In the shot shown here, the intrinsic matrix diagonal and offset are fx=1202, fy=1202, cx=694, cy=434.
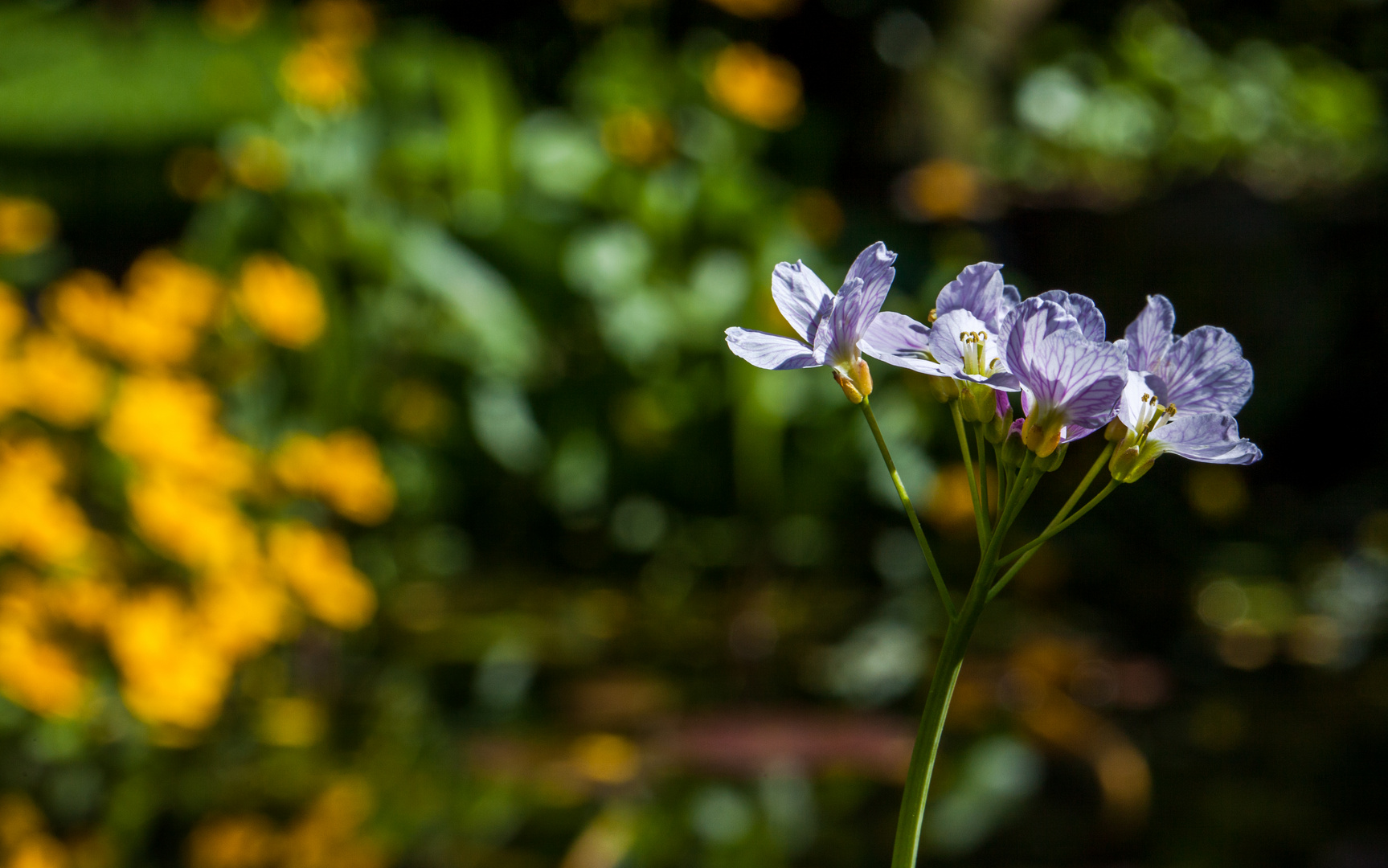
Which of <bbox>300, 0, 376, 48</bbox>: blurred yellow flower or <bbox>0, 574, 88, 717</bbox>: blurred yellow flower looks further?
<bbox>300, 0, 376, 48</bbox>: blurred yellow flower

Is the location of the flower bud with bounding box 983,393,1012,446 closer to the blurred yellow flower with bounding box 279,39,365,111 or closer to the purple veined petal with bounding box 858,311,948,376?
the purple veined petal with bounding box 858,311,948,376

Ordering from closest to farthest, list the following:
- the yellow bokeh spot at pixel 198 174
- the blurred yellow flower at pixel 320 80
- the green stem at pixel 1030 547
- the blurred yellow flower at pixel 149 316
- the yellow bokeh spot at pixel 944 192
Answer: the green stem at pixel 1030 547 → the blurred yellow flower at pixel 149 316 → the blurred yellow flower at pixel 320 80 → the yellow bokeh spot at pixel 944 192 → the yellow bokeh spot at pixel 198 174

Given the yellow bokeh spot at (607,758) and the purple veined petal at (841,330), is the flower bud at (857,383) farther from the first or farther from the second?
the yellow bokeh spot at (607,758)

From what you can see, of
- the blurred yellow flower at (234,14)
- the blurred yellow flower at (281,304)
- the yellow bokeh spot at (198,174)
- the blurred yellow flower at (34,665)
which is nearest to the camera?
the blurred yellow flower at (34,665)

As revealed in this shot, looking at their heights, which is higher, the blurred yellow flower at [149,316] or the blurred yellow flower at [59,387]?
the blurred yellow flower at [149,316]

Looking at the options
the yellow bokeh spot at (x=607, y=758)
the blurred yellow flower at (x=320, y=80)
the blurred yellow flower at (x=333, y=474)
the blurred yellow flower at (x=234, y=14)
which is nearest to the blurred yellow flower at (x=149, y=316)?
the blurred yellow flower at (x=333, y=474)

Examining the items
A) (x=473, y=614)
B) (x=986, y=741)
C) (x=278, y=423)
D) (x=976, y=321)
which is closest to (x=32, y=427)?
(x=278, y=423)

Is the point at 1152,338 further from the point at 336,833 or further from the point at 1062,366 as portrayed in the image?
the point at 336,833

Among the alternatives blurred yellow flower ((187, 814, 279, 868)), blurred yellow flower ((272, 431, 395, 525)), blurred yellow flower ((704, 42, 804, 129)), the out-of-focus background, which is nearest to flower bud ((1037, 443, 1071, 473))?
the out-of-focus background
